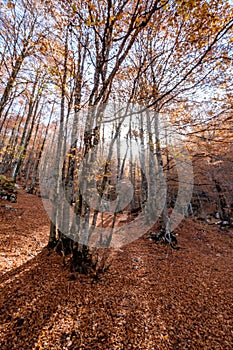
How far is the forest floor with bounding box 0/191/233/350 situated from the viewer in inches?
76.0

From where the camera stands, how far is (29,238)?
14.7 feet

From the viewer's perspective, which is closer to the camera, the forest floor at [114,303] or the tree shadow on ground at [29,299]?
the tree shadow on ground at [29,299]

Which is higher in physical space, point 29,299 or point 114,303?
point 29,299

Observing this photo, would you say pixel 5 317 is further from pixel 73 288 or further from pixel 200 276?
pixel 200 276

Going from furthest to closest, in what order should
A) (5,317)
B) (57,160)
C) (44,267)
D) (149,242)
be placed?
1. (149,242)
2. (57,160)
3. (44,267)
4. (5,317)

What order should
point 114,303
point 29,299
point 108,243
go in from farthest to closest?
point 108,243
point 114,303
point 29,299

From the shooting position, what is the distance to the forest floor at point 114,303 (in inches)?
76.0

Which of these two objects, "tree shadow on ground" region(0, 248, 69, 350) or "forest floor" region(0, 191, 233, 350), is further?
"forest floor" region(0, 191, 233, 350)

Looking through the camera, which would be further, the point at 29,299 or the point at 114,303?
the point at 114,303

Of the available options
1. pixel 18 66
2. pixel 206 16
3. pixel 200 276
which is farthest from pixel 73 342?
pixel 18 66

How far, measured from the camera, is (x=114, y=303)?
253 cm

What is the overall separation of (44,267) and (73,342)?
1.66 meters

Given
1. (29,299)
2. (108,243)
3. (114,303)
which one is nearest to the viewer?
(29,299)

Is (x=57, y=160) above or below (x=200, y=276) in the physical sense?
above
